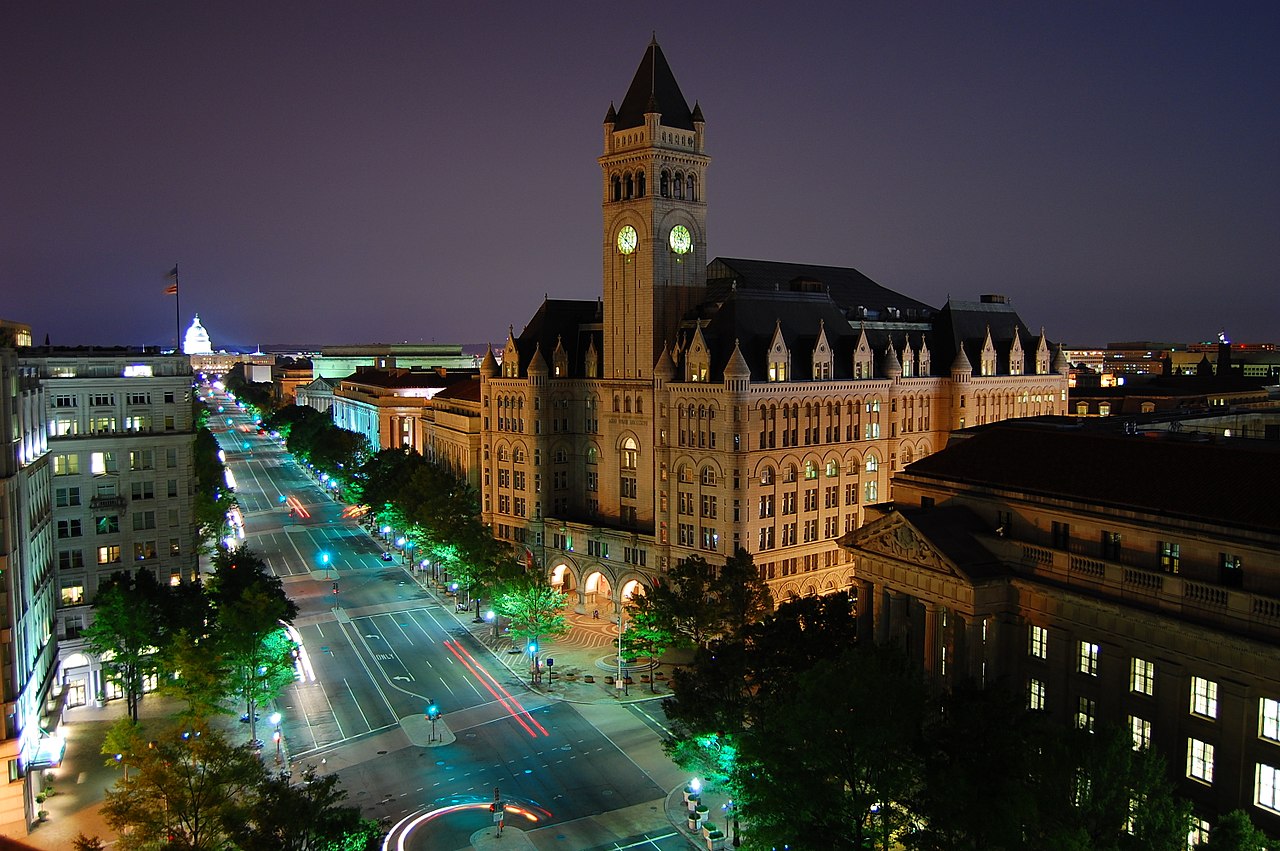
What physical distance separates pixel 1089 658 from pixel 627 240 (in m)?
73.6

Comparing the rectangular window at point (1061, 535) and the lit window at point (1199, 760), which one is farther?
the rectangular window at point (1061, 535)

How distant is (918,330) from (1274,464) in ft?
250

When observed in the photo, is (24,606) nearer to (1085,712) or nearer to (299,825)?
(299,825)

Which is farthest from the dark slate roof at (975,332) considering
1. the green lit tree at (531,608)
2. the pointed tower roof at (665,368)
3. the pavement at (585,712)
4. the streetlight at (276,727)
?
the streetlight at (276,727)

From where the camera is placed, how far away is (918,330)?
127 meters

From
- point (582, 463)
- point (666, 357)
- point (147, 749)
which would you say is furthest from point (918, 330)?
point (147, 749)

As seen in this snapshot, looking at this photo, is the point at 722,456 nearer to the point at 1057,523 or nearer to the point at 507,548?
the point at 507,548

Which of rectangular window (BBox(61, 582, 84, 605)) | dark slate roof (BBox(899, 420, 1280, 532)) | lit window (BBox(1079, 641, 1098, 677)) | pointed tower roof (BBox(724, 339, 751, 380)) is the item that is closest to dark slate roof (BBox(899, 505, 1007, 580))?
dark slate roof (BBox(899, 420, 1280, 532))

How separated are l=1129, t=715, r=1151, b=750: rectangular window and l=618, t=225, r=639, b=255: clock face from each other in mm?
76026

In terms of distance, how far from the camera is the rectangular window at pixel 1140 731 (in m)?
51.2

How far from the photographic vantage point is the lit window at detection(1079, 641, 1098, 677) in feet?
178

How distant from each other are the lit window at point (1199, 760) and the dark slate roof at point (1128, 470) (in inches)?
428

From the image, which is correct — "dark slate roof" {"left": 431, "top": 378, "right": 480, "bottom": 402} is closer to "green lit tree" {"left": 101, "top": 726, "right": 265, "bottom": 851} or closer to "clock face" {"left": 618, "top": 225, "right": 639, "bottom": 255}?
"clock face" {"left": 618, "top": 225, "right": 639, "bottom": 255}

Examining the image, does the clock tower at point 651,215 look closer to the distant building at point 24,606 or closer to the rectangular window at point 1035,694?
the distant building at point 24,606
